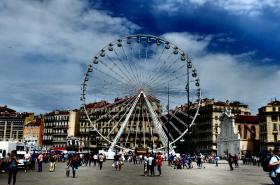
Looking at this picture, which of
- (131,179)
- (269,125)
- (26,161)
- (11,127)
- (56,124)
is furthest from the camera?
(11,127)

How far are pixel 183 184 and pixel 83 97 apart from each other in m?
44.1

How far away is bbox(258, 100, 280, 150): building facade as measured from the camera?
95000 mm

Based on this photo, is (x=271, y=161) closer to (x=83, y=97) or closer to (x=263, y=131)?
(x=83, y=97)

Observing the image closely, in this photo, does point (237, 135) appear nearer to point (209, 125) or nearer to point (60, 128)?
point (209, 125)

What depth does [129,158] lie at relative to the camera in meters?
86.4

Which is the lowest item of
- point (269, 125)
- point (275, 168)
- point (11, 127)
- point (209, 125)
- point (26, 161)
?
point (26, 161)

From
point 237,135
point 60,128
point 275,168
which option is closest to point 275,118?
point 237,135

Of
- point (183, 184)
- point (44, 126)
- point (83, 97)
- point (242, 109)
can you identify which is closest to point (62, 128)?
point (44, 126)

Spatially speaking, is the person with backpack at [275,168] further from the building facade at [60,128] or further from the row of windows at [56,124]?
the row of windows at [56,124]

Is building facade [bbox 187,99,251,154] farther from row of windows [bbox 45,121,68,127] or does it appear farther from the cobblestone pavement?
the cobblestone pavement

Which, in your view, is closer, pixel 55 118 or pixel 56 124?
pixel 56 124

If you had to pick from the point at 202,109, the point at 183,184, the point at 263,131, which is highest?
the point at 202,109

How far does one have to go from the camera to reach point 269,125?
95.9 metres

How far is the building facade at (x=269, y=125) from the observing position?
95.0 meters
